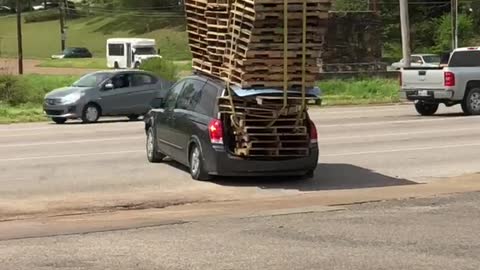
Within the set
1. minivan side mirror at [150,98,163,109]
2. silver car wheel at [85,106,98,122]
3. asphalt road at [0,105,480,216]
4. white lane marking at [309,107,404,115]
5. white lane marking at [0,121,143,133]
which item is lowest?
white lane marking at [309,107,404,115]

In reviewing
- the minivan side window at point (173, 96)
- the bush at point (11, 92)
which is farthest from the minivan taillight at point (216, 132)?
the bush at point (11, 92)

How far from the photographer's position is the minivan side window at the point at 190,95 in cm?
1479

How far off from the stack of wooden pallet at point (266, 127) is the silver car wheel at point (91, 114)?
13.6m

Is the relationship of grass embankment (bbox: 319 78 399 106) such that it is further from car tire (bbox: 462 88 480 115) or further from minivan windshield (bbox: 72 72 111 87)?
minivan windshield (bbox: 72 72 111 87)

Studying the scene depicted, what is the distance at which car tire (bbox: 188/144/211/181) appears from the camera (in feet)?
46.1

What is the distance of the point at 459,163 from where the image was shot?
53.6 ft

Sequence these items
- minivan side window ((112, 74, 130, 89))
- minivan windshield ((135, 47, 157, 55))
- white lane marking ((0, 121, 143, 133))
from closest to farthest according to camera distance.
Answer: white lane marking ((0, 121, 143, 133)) < minivan side window ((112, 74, 130, 89)) < minivan windshield ((135, 47, 157, 55))

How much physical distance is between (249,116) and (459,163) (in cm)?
453

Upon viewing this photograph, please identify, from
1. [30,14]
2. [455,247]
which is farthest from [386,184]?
[30,14]

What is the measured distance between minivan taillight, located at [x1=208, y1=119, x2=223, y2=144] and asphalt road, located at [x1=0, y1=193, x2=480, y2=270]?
2.93m

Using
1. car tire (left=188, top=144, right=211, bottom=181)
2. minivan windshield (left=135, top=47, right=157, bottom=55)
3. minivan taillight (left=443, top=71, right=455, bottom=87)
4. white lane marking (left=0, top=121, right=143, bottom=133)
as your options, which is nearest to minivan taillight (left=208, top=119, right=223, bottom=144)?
car tire (left=188, top=144, right=211, bottom=181)

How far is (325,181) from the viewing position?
1446cm

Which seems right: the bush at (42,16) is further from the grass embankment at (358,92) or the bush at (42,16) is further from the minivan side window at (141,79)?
the minivan side window at (141,79)

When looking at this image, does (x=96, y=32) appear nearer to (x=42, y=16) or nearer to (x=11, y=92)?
(x=42, y=16)
